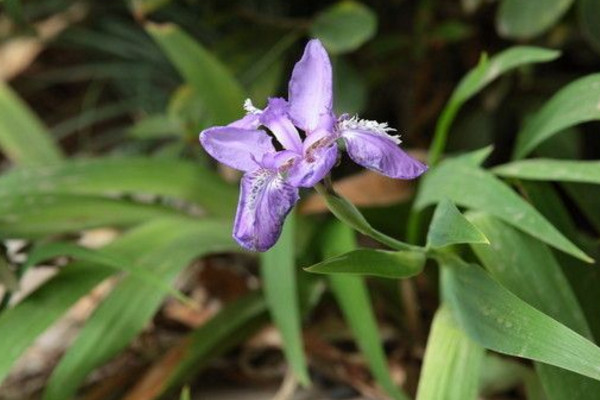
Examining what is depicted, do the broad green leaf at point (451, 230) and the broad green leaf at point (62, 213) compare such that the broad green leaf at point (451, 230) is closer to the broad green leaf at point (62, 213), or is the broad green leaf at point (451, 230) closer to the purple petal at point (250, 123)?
the purple petal at point (250, 123)

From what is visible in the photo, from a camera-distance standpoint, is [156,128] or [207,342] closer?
[207,342]

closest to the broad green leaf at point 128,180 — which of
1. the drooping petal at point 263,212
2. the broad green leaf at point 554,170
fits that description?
the broad green leaf at point 554,170

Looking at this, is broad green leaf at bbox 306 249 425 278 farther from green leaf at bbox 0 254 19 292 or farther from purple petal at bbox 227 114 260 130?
green leaf at bbox 0 254 19 292

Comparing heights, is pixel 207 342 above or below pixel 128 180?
below

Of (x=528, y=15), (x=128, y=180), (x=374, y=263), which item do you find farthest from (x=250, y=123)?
(x=528, y=15)

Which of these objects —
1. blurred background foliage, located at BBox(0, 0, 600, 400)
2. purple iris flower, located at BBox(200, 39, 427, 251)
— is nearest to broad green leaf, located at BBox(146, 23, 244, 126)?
blurred background foliage, located at BBox(0, 0, 600, 400)

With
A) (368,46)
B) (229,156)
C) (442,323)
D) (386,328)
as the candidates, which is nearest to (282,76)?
(368,46)

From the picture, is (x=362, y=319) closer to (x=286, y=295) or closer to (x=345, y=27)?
(x=286, y=295)
